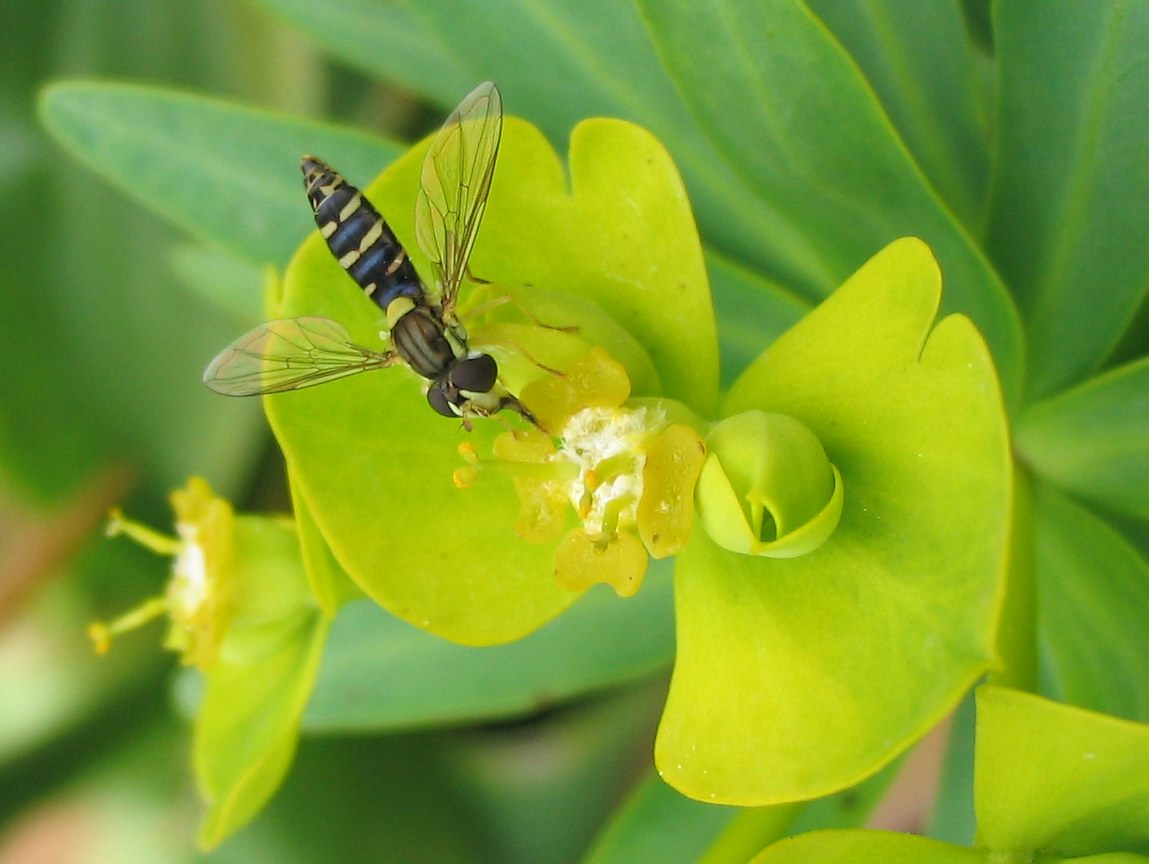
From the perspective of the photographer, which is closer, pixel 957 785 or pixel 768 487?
pixel 768 487

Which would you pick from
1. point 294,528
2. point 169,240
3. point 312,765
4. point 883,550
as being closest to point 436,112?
point 169,240

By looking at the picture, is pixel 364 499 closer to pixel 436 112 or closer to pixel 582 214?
pixel 582 214

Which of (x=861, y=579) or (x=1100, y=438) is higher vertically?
(x=861, y=579)

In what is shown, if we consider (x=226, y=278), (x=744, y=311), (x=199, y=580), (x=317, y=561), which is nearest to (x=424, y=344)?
(x=317, y=561)

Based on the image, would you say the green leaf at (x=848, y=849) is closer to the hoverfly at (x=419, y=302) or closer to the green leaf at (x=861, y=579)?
the green leaf at (x=861, y=579)

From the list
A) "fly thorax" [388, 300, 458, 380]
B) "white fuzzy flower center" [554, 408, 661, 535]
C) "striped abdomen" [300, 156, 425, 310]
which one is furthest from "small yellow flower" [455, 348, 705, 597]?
"striped abdomen" [300, 156, 425, 310]

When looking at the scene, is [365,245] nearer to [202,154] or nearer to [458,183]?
[458,183]
